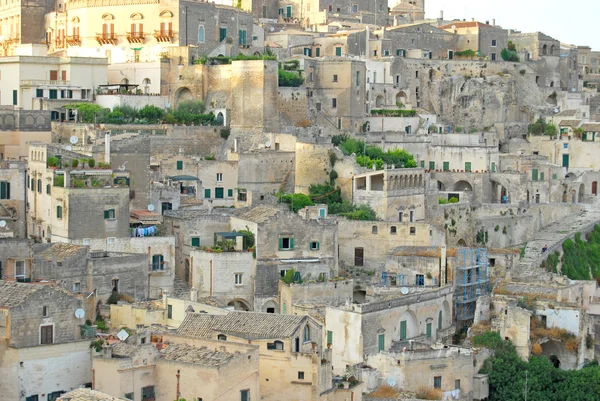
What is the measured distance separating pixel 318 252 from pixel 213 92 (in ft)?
50.7

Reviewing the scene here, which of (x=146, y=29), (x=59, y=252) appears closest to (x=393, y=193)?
(x=59, y=252)

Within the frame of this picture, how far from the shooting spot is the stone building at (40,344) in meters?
36.2

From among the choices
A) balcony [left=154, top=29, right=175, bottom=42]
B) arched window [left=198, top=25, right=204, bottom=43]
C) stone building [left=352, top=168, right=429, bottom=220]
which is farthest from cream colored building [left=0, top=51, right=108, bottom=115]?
stone building [left=352, top=168, right=429, bottom=220]

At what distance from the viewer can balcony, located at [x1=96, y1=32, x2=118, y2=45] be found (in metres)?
64.1

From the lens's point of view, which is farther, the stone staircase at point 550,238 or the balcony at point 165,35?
the balcony at point 165,35

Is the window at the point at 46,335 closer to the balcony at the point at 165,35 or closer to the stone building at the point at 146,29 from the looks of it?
the stone building at the point at 146,29

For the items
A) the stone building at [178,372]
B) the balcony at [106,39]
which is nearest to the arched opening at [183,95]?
the balcony at [106,39]

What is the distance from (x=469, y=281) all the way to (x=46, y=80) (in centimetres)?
2137

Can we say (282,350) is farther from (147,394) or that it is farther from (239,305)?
(239,305)

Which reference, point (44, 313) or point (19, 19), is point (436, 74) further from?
point (44, 313)

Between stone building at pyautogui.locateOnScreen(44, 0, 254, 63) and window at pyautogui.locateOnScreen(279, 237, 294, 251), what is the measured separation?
17.6 meters

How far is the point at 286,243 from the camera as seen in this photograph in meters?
47.5

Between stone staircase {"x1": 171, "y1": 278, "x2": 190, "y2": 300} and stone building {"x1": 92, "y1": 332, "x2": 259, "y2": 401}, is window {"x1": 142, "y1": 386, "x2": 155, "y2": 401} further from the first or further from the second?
stone staircase {"x1": 171, "y1": 278, "x2": 190, "y2": 300}

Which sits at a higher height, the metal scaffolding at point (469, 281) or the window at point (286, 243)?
the window at point (286, 243)
